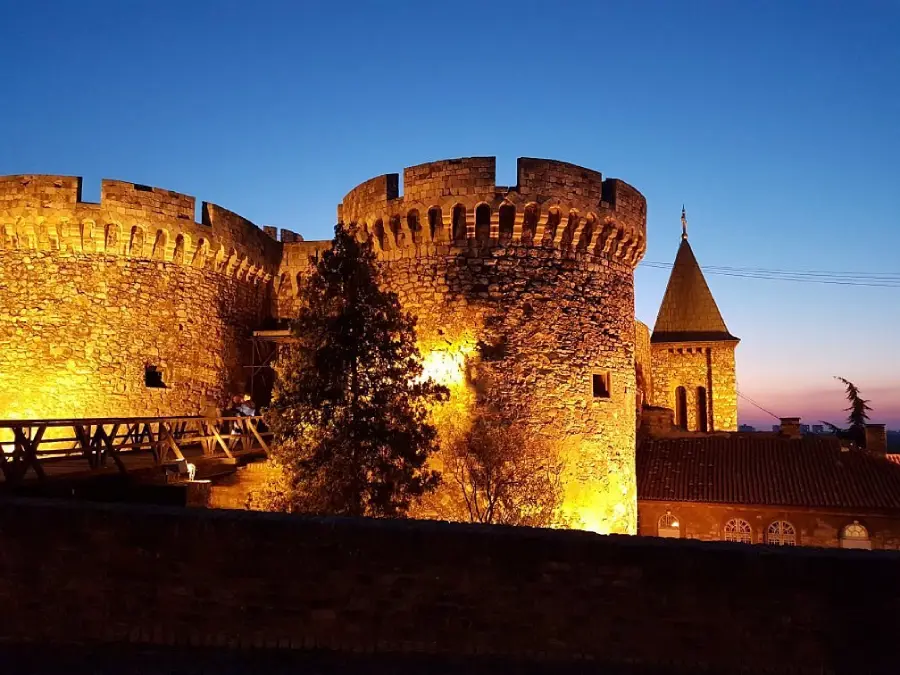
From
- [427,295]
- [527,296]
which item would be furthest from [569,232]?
[427,295]

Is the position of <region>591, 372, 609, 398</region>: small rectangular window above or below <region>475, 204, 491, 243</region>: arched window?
below

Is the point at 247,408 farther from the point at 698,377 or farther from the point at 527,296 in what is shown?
the point at 698,377

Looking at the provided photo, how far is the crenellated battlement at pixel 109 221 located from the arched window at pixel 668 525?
1192 cm

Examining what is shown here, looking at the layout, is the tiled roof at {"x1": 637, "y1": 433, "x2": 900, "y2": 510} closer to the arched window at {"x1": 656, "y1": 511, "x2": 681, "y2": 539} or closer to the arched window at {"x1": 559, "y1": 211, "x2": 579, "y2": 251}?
the arched window at {"x1": 656, "y1": 511, "x2": 681, "y2": 539}

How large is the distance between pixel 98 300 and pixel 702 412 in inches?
804

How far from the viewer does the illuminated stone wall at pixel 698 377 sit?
80.8 ft

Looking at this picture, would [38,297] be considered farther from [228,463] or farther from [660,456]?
[660,456]

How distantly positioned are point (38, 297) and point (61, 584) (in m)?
9.28

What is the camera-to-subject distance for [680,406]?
25.1 metres

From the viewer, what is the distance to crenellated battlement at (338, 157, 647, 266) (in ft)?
36.1

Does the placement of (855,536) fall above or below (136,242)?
below

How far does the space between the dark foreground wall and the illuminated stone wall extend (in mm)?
21013

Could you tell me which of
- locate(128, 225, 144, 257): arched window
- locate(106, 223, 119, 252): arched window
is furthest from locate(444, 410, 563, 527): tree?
locate(106, 223, 119, 252): arched window

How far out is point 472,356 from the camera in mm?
10875
